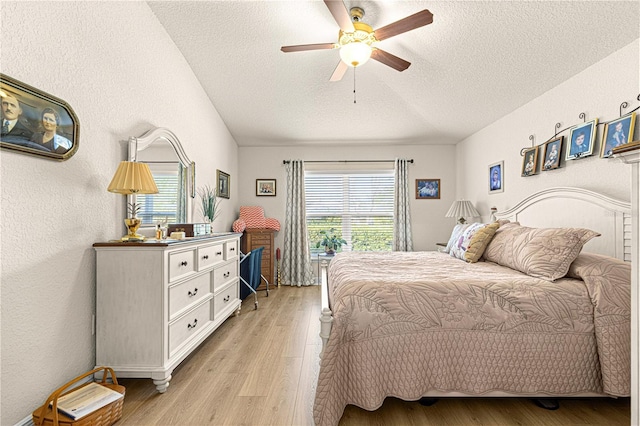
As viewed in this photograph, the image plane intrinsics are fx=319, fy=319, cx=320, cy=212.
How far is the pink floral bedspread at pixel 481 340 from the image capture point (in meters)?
1.70

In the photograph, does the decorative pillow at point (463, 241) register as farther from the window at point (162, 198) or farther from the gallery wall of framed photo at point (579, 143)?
the window at point (162, 198)

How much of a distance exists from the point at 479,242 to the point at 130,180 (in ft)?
9.04

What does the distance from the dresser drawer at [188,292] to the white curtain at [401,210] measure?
323cm

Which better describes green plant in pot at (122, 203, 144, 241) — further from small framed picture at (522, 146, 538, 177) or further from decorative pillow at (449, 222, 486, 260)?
small framed picture at (522, 146, 538, 177)

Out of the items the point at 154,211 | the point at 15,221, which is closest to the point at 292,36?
the point at 154,211

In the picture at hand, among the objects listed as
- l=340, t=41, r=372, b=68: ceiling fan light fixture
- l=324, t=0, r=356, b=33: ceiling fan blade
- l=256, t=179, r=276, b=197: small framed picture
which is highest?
l=324, t=0, r=356, b=33: ceiling fan blade

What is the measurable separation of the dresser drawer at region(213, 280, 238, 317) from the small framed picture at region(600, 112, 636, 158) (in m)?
3.23

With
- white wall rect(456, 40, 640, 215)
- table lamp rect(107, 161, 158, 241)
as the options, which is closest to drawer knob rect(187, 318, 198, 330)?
table lamp rect(107, 161, 158, 241)

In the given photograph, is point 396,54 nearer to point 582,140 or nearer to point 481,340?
point 582,140

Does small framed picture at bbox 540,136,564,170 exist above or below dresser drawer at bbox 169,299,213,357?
above

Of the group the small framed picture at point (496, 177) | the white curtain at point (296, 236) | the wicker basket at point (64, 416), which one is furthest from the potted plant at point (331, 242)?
the wicker basket at point (64, 416)

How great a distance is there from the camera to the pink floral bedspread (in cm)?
170

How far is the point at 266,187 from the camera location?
210 inches

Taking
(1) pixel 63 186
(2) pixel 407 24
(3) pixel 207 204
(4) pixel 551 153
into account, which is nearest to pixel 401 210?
(4) pixel 551 153
